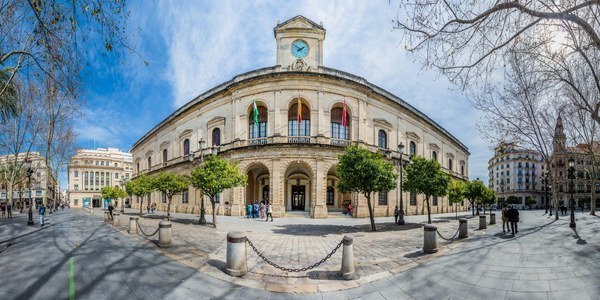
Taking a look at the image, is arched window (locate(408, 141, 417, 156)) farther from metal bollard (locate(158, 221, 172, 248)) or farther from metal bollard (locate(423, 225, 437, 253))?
metal bollard (locate(158, 221, 172, 248))

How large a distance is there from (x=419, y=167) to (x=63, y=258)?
16939mm

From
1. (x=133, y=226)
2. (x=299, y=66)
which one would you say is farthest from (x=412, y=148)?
(x=133, y=226)

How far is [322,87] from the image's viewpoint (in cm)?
2336

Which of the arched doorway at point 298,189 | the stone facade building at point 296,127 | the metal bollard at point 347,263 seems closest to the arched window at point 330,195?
the stone facade building at point 296,127

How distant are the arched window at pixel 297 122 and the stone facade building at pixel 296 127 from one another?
87mm

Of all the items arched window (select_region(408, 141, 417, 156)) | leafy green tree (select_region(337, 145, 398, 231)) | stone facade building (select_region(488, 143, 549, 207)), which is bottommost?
stone facade building (select_region(488, 143, 549, 207))

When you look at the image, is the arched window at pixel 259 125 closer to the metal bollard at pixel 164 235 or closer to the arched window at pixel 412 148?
the metal bollard at pixel 164 235

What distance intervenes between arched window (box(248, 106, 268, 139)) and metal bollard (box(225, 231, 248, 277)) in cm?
1835

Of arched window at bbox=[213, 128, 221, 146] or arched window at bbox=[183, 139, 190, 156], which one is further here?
arched window at bbox=[183, 139, 190, 156]

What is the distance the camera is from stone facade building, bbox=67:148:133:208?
6831 centimetres

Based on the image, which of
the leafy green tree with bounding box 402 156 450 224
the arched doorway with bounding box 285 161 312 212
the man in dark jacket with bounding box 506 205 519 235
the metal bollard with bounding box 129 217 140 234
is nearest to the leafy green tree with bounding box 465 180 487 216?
the leafy green tree with bounding box 402 156 450 224

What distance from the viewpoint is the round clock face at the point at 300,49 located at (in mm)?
25094

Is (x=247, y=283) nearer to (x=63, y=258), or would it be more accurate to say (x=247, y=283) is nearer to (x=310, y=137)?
(x=63, y=258)

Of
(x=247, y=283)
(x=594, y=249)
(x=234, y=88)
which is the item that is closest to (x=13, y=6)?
(x=247, y=283)
